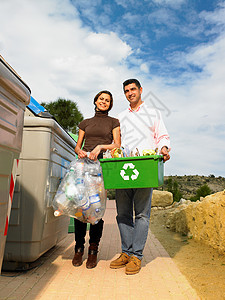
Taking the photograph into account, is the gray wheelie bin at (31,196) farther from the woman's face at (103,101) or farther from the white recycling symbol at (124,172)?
the white recycling symbol at (124,172)

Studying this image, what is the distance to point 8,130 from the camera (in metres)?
1.65

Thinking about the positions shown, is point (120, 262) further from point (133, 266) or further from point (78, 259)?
point (78, 259)

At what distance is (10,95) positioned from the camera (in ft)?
5.49

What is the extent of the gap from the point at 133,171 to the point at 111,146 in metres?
0.47

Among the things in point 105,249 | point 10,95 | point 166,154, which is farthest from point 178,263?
point 10,95

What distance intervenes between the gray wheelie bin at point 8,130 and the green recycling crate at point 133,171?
1179 millimetres

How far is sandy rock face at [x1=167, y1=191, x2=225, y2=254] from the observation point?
12.8ft

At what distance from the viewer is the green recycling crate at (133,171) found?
2678mm

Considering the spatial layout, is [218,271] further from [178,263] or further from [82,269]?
[82,269]

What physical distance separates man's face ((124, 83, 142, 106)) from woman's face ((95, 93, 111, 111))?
0.22 meters

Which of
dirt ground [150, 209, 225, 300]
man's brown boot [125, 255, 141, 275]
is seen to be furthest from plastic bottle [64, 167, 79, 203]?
dirt ground [150, 209, 225, 300]

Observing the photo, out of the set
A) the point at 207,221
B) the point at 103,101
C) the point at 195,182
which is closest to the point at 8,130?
the point at 103,101

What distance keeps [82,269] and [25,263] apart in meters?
0.61

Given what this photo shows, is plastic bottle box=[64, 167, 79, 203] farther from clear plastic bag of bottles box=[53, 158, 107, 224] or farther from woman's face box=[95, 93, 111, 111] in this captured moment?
woman's face box=[95, 93, 111, 111]
